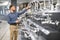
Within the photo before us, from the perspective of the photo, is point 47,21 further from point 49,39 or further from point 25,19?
point 25,19

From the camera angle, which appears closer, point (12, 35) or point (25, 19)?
point (12, 35)

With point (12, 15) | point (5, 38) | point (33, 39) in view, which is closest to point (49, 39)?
point (33, 39)

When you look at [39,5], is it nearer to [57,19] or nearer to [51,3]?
[51,3]

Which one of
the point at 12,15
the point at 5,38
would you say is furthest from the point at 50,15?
the point at 5,38

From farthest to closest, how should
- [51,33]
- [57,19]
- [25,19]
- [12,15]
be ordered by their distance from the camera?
[25,19] < [12,15] < [57,19] < [51,33]

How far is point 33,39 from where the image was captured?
3969mm

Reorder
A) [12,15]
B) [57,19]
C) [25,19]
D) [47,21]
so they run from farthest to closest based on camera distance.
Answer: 1. [25,19]
2. [12,15]
3. [47,21]
4. [57,19]

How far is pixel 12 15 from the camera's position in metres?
4.54

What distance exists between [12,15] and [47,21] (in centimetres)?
166

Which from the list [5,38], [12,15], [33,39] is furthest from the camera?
[5,38]

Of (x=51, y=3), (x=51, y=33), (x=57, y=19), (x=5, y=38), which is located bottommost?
(x=5, y=38)

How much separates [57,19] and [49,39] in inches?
12.5

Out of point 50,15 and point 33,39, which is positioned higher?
point 50,15

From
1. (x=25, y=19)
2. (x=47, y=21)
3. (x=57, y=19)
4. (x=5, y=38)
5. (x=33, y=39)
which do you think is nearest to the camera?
(x=57, y=19)
